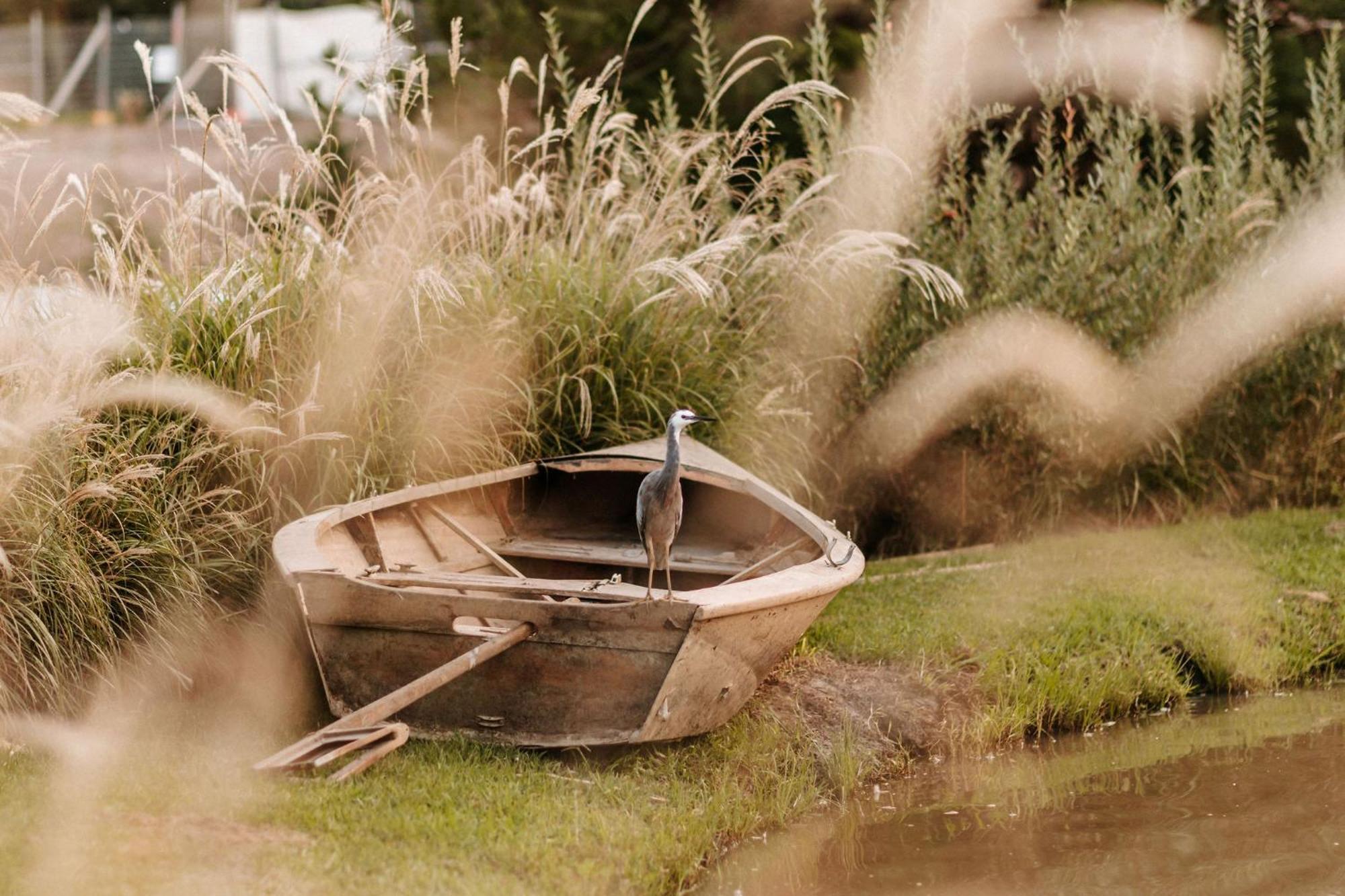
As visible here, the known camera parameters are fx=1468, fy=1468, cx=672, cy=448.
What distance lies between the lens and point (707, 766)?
14.5 ft

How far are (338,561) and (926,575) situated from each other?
2.82 metres

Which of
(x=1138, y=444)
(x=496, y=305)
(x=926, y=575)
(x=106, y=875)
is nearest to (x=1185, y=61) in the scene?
(x=1138, y=444)

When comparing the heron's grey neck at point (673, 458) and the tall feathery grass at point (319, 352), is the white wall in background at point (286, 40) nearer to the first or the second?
Answer: the tall feathery grass at point (319, 352)

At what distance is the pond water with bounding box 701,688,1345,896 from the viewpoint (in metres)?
3.97

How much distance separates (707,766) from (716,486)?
1421 millimetres

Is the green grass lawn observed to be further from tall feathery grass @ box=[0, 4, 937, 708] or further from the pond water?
tall feathery grass @ box=[0, 4, 937, 708]

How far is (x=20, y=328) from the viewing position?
4781mm

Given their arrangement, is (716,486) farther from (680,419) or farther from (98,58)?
(98,58)

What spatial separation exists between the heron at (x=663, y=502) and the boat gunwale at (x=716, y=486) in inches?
7.1

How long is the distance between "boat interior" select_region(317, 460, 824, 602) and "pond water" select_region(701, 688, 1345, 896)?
950 mm

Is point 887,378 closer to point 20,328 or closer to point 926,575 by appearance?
point 926,575

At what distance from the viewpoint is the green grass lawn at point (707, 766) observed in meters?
3.50

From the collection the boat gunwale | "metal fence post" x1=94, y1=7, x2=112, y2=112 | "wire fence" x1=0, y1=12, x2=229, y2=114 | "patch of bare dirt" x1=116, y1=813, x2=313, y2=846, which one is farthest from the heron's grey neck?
"metal fence post" x1=94, y1=7, x2=112, y2=112

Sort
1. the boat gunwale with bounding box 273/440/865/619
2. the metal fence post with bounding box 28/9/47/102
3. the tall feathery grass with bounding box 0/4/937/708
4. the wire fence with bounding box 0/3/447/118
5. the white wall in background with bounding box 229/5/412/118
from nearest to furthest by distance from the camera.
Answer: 1. the boat gunwale with bounding box 273/440/865/619
2. the tall feathery grass with bounding box 0/4/937/708
3. the white wall in background with bounding box 229/5/412/118
4. the wire fence with bounding box 0/3/447/118
5. the metal fence post with bounding box 28/9/47/102
